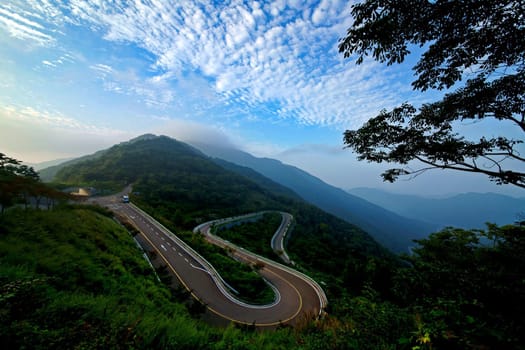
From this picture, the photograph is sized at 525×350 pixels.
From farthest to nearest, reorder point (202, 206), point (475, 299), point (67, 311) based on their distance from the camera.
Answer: point (202, 206)
point (475, 299)
point (67, 311)

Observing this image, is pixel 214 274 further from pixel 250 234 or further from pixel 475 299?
pixel 250 234

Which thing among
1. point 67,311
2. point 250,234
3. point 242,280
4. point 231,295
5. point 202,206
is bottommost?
point 250,234

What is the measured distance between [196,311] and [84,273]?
18.3ft

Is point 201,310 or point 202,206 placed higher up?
point 201,310

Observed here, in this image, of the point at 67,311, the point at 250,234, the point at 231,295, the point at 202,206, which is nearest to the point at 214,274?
the point at 231,295

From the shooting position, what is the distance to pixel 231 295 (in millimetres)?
12414

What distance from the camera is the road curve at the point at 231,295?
35.2 ft

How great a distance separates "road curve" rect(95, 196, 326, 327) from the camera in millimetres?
10734

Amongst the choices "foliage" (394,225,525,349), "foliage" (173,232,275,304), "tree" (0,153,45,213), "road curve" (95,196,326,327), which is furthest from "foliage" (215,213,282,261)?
"foliage" (394,225,525,349)

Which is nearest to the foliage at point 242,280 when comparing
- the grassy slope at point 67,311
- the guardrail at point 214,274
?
the guardrail at point 214,274

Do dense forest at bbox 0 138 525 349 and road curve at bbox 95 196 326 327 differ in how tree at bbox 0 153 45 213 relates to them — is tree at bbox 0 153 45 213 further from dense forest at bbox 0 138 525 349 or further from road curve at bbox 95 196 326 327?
road curve at bbox 95 196 326 327

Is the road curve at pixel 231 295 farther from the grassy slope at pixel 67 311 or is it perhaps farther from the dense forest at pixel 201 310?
the grassy slope at pixel 67 311

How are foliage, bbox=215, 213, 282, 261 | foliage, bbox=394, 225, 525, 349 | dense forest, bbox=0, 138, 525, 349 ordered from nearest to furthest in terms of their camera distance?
1. dense forest, bbox=0, 138, 525, 349
2. foliage, bbox=394, 225, 525, 349
3. foliage, bbox=215, 213, 282, 261

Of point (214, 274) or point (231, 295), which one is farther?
point (214, 274)
